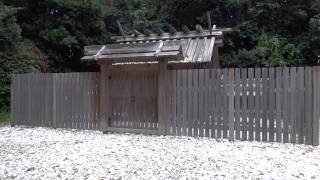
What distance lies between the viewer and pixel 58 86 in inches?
456

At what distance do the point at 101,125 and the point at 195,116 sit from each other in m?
2.82

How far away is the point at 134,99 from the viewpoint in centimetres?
1037

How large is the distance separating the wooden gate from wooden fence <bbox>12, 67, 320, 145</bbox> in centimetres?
25

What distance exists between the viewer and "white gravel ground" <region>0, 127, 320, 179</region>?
587 centimetres

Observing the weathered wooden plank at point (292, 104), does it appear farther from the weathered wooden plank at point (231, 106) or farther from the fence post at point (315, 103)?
the weathered wooden plank at point (231, 106)

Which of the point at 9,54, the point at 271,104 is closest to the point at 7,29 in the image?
the point at 9,54

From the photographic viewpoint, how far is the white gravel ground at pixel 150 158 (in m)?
5.87

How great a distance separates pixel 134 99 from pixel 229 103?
2.69 metres

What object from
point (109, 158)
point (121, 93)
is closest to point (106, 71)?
point (121, 93)

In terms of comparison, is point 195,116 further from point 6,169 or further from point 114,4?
point 114,4

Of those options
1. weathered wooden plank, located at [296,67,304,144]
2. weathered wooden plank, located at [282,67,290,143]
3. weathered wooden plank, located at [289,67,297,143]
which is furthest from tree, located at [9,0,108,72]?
weathered wooden plank, located at [296,67,304,144]

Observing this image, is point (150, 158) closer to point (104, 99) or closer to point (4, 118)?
point (104, 99)

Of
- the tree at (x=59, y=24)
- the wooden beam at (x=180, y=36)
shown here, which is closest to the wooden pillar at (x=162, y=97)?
the wooden beam at (x=180, y=36)

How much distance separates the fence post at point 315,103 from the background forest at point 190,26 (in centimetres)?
1195
